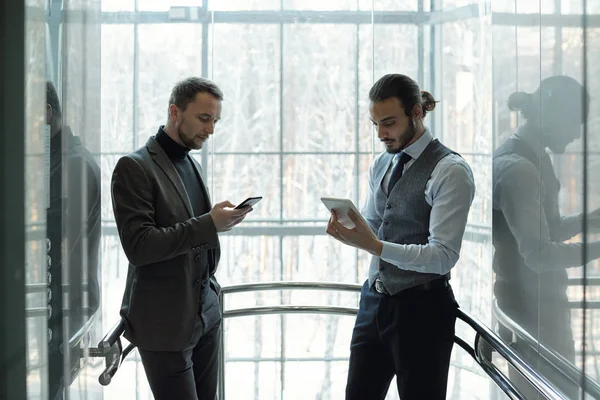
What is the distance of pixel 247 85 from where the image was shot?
309 cm

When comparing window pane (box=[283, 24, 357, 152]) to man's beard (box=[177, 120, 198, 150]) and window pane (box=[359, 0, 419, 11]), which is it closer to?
window pane (box=[359, 0, 419, 11])

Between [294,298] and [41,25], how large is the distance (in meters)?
2.18

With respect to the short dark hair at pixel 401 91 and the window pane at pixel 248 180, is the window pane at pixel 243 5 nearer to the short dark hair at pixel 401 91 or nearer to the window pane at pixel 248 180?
the window pane at pixel 248 180

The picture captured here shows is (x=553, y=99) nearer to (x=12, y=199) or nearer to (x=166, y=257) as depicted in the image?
(x=166, y=257)

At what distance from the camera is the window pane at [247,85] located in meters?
3.07

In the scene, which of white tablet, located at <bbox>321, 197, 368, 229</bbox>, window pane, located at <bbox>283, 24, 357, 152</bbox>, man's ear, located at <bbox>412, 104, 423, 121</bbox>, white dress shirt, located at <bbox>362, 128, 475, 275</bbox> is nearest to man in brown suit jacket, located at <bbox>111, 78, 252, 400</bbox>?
white tablet, located at <bbox>321, 197, 368, 229</bbox>

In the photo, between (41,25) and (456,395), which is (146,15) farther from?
(456,395)

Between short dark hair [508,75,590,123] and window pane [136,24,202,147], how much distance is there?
1663 mm

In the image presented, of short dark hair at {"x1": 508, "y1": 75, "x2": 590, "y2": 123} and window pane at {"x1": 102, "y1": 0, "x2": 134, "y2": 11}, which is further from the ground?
window pane at {"x1": 102, "y1": 0, "x2": 134, "y2": 11}

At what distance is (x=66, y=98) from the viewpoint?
1555mm

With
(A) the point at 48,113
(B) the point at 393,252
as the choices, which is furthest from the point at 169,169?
(B) the point at 393,252

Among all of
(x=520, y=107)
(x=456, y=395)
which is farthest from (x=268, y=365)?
(x=520, y=107)

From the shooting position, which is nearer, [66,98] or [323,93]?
[66,98]

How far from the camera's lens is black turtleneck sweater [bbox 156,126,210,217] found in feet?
6.58
